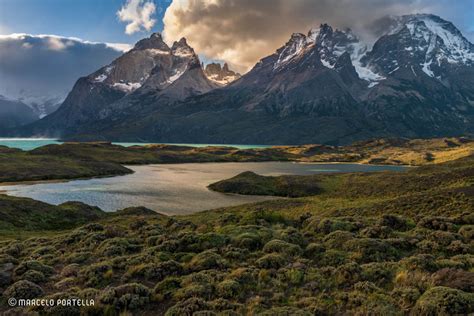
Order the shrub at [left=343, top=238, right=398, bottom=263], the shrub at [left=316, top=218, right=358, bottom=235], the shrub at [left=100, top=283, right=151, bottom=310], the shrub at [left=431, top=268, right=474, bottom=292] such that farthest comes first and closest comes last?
the shrub at [left=316, top=218, right=358, bottom=235], the shrub at [left=343, top=238, right=398, bottom=263], the shrub at [left=100, top=283, right=151, bottom=310], the shrub at [left=431, top=268, right=474, bottom=292]

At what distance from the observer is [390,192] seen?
81.9 meters

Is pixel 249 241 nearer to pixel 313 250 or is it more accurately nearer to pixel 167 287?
pixel 313 250

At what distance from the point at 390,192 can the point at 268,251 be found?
65089mm

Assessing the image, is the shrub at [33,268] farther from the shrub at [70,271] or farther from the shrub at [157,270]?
the shrub at [157,270]

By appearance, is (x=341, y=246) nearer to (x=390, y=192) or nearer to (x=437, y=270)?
(x=437, y=270)

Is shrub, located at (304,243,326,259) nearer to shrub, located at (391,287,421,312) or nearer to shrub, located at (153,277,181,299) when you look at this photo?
shrub, located at (391,287,421,312)

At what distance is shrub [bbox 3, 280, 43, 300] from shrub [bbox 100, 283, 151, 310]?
4.18 meters

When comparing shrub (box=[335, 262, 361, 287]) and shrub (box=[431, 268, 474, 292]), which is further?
shrub (box=[335, 262, 361, 287])

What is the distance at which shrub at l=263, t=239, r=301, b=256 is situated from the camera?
82.7ft

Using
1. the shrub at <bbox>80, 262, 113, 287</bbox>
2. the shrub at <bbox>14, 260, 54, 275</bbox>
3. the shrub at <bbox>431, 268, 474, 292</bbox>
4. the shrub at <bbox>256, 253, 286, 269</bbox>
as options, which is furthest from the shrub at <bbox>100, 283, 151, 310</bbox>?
the shrub at <bbox>431, 268, 474, 292</bbox>

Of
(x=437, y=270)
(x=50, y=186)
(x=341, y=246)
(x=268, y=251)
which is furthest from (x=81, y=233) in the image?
(x=50, y=186)

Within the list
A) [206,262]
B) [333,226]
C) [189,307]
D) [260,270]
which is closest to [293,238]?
[333,226]

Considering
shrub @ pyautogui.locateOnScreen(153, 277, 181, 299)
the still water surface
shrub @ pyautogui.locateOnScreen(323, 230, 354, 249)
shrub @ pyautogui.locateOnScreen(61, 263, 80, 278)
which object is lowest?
the still water surface

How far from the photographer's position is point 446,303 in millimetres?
15531
